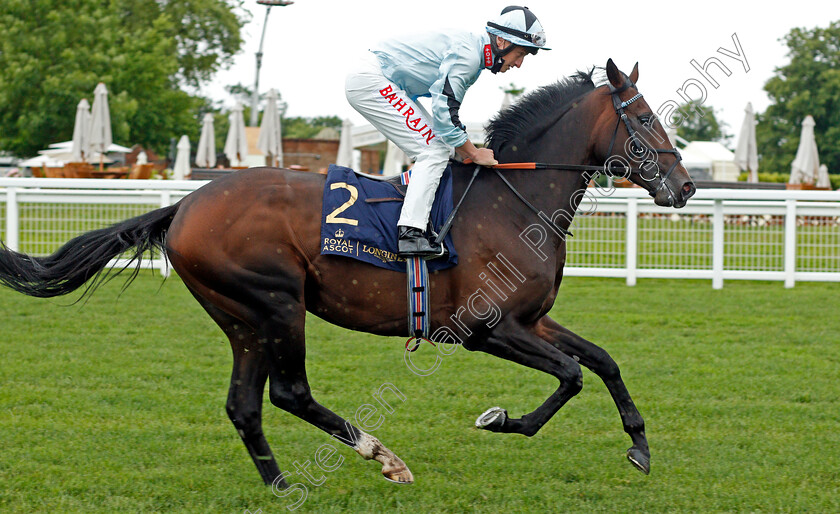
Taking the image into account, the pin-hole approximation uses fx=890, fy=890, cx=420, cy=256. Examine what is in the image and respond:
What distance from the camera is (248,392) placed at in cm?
416

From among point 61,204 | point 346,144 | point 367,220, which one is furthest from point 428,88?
point 346,144

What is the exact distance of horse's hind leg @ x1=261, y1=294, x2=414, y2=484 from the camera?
13.2 ft

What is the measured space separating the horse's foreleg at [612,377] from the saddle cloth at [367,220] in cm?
66

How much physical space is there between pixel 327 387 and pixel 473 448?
4.81 ft

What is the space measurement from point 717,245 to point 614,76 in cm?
623

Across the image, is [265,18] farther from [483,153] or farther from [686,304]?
[483,153]

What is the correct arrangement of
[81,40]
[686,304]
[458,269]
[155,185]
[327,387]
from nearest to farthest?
[458,269] → [327,387] → [686,304] → [155,185] → [81,40]

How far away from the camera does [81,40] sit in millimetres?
35469

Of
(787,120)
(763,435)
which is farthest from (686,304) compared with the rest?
(787,120)

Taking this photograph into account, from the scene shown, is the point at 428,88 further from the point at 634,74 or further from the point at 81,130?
the point at 81,130

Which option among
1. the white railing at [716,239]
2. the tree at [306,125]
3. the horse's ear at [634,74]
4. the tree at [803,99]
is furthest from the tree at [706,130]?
the horse's ear at [634,74]

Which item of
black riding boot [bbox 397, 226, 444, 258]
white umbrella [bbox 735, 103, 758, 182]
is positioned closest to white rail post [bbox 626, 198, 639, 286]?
black riding boot [bbox 397, 226, 444, 258]

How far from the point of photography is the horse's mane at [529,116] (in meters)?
4.37

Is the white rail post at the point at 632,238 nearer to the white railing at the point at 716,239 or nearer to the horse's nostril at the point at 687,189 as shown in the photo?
the white railing at the point at 716,239
